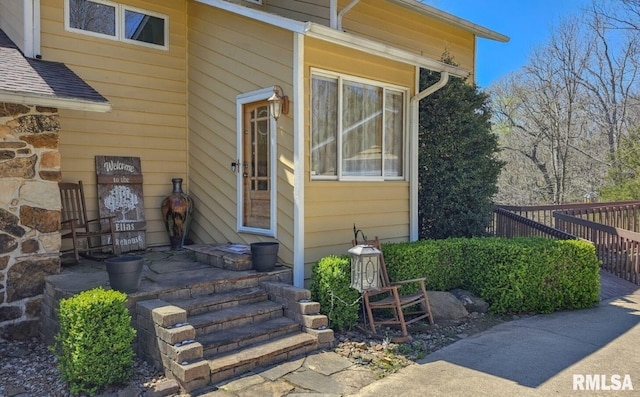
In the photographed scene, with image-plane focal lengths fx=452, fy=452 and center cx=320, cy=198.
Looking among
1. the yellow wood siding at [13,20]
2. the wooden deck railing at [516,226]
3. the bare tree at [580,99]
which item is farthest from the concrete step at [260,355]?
the bare tree at [580,99]

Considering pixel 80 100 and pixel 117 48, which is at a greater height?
pixel 117 48

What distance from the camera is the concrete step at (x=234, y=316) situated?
404 centimetres

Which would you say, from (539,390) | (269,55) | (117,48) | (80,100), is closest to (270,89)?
(269,55)

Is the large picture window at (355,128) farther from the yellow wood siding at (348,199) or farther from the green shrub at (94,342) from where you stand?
the green shrub at (94,342)

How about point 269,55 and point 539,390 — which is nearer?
point 539,390

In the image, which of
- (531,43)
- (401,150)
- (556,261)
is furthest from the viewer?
(531,43)

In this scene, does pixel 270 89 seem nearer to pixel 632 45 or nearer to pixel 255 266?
pixel 255 266

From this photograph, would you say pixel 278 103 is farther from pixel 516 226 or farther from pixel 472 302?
pixel 516 226

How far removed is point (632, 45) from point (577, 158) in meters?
4.23

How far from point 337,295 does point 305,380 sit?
1.21m

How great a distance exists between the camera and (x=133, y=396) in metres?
3.34

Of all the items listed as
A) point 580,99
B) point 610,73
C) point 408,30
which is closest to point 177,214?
point 408,30

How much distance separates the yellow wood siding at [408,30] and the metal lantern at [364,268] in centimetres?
409

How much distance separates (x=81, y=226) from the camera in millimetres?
5773
